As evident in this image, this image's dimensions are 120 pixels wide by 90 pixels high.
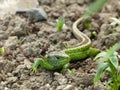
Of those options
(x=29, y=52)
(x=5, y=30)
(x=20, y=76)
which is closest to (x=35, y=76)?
(x=20, y=76)

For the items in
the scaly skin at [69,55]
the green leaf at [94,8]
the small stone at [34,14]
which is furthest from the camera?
the small stone at [34,14]

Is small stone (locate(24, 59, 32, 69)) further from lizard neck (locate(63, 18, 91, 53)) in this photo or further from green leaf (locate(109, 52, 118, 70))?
green leaf (locate(109, 52, 118, 70))

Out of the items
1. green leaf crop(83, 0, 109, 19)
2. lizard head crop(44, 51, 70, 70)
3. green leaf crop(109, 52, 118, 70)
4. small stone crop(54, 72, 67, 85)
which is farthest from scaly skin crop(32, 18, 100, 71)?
green leaf crop(83, 0, 109, 19)

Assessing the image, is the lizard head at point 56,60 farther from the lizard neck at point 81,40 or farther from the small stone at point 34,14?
the small stone at point 34,14

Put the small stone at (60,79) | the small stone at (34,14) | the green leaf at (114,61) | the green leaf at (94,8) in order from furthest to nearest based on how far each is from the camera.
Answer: the small stone at (34,14), the small stone at (60,79), the green leaf at (114,61), the green leaf at (94,8)

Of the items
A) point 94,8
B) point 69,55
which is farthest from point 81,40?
point 94,8

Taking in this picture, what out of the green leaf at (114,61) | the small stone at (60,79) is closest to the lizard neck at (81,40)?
the small stone at (60,79)

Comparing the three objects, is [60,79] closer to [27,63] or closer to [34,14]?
[27,63]

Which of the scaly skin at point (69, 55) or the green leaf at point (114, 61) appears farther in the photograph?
the scaly skin at point (69, 55)
